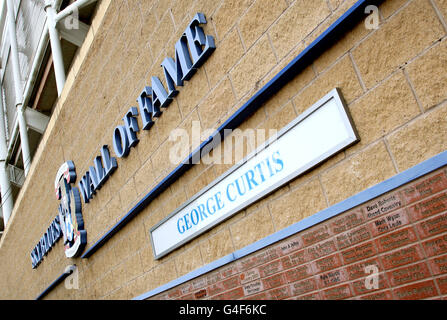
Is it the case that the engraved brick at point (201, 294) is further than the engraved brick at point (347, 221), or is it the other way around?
the engraved brick at point (201, 294)

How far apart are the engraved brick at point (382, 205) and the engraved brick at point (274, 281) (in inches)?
35.7

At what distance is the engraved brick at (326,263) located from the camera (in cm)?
265

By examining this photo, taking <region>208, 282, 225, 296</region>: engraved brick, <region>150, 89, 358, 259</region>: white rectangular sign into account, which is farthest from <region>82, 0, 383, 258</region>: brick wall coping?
<region>208, 282, 225, 296</region>: engraved brick

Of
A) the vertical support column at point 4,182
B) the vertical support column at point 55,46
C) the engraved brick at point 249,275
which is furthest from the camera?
the vertical support column at point 4,182

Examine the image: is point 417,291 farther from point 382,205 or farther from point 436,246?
point 382,205

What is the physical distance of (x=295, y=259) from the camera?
9.70 ft

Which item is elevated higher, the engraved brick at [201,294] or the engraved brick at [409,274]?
the engraved brick at [201,294]

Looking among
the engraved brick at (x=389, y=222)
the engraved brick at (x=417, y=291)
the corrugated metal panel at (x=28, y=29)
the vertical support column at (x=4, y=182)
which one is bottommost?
the engraved brick at (x=417, y=291)

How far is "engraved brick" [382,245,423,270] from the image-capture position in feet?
7.38

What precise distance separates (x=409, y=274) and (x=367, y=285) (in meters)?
0.28

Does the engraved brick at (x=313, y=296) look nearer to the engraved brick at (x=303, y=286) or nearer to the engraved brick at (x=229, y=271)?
the engraved brick at (x=303, y=286)

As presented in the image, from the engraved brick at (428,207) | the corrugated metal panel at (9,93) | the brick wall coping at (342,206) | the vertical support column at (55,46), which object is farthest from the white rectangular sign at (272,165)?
the corrugated metal panel at (9,93)

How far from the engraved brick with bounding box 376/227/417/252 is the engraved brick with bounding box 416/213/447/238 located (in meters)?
0.05

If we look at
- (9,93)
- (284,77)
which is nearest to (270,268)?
(284,77)
